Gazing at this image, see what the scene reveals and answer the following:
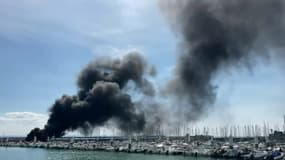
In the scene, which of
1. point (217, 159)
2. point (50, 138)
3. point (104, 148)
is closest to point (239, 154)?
point (217, 159)

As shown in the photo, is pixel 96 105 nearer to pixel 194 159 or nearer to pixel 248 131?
pixel 248 131

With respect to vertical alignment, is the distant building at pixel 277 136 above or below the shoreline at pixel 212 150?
above

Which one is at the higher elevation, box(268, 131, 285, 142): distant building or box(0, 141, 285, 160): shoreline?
box(268, 131, 285, 142): distant building

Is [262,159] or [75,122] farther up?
[75,122]

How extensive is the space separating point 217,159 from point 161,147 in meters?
17.4

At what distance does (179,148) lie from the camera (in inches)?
2308

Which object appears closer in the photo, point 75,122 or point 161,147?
point 161,147

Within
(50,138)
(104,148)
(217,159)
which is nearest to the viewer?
(217,159)

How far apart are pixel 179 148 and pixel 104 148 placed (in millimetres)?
18614

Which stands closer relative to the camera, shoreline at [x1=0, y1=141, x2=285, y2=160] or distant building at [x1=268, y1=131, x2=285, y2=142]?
shoreline at [x1=0, y1=141, x2=285, y2=160]

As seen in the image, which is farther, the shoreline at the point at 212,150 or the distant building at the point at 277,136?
A: the distant building at the point at 277,136

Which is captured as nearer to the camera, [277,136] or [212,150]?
[212,150]

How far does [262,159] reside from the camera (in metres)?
42.7

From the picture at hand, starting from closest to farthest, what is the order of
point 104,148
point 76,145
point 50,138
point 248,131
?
point 104,148, point 76,145, point 248,131, point 50,138
